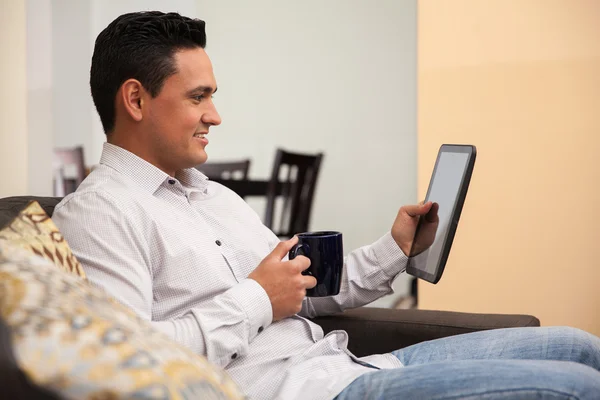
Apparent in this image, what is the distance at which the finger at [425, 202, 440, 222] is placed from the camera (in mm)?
1479

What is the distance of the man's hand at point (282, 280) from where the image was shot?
1.22m

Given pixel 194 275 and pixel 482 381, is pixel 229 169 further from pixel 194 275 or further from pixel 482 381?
pixel 482 381

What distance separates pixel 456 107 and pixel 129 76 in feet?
5.61

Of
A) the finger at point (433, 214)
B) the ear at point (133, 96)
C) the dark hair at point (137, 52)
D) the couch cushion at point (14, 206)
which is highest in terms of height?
the dark hair at point (137, 52)

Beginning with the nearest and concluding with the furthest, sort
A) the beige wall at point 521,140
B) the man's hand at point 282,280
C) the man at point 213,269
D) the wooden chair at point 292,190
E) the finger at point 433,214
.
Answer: the man at point 213,269 < the man's hand at point 282,280 < the finger at point 433,214 < the beige wall at point 521,140 < the wooden chair at point 292,190

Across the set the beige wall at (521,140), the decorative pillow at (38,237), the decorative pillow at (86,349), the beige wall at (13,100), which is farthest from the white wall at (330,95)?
the decorative pillow at (86,349)

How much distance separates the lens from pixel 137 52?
54.3 inches

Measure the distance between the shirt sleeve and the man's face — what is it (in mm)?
205

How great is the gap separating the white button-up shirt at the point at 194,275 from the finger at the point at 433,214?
290 millimetres

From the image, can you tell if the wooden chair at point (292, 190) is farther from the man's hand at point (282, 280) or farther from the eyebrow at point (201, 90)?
the man's hand at point (282, 280)

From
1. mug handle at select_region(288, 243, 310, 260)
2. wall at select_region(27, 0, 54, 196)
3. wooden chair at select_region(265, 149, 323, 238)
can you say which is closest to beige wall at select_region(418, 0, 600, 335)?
wooden chair at select_region(265, 149, 323, 238)

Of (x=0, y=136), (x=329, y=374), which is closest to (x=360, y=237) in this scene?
(x=0, y=136)

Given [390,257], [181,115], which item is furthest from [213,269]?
[390,257]

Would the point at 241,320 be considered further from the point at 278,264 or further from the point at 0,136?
the point at 0,136
